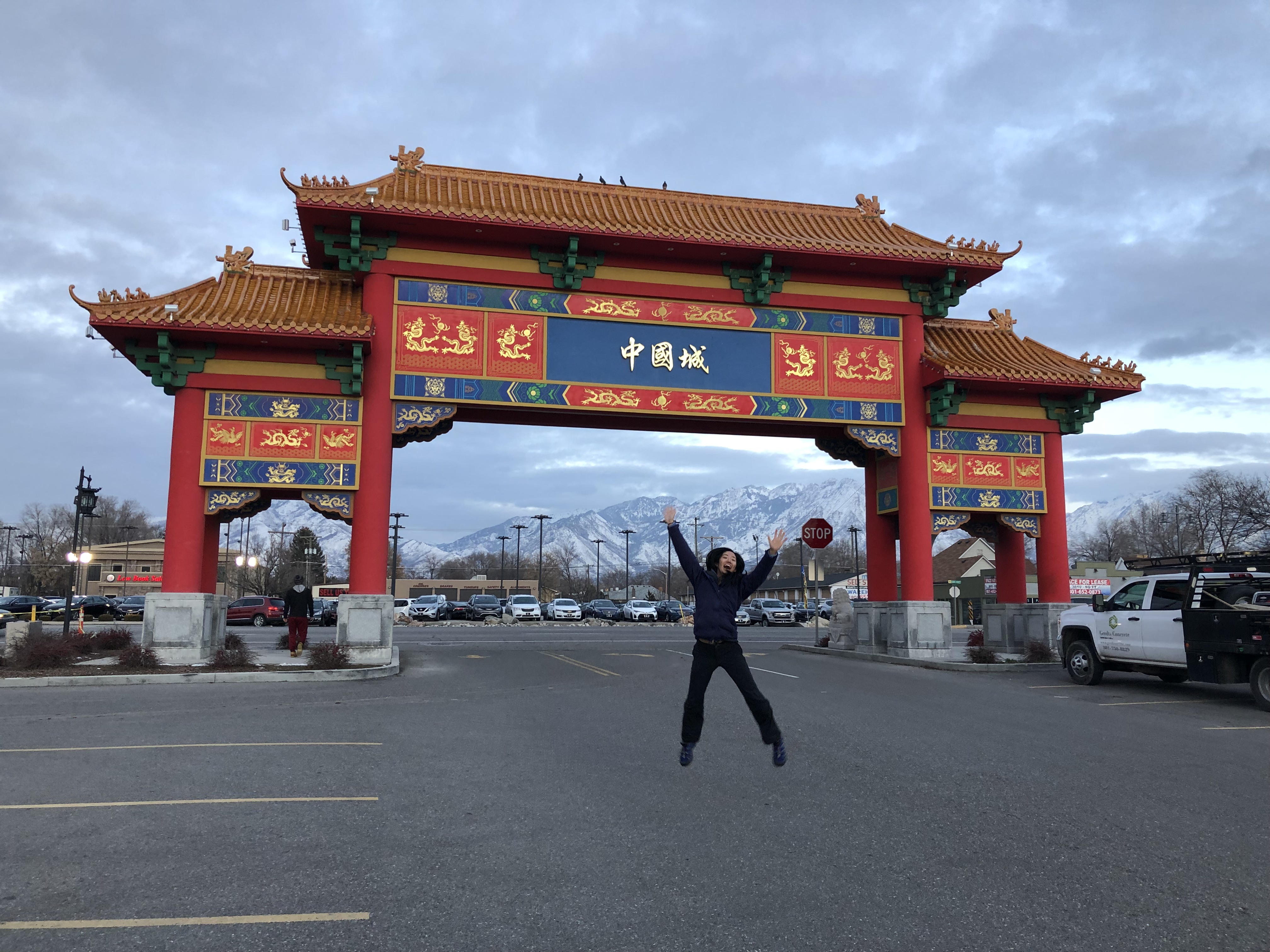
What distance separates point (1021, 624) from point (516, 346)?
44.2 feet

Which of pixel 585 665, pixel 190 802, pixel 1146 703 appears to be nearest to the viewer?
pixel 190 802

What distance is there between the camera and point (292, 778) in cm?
739

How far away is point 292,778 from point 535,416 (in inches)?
536

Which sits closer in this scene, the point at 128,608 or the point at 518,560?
the point at 128,608

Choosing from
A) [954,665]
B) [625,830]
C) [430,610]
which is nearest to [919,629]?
[954,665]

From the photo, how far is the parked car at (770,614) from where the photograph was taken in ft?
184

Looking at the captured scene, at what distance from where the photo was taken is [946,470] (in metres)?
20.8

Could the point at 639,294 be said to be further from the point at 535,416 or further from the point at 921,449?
the point at 921,449

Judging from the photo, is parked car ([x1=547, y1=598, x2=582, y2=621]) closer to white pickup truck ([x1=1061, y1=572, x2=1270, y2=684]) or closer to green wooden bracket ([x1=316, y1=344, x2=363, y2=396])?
green wooden bracket ([x1=316, y1=344, x2=363, y2=396])

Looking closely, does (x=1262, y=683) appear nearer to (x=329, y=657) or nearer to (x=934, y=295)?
(x=934, y=295)

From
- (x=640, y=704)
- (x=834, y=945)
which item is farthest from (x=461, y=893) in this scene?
(x=640, y=704)

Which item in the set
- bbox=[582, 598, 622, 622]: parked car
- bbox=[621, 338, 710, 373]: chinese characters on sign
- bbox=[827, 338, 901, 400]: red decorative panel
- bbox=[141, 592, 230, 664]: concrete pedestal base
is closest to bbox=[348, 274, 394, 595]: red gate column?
bbox=[141, 592, 230, 664]: concrete pedestal base

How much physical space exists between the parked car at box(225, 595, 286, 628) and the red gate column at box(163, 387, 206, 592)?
2924 cm

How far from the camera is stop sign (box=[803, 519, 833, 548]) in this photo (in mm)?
24094
